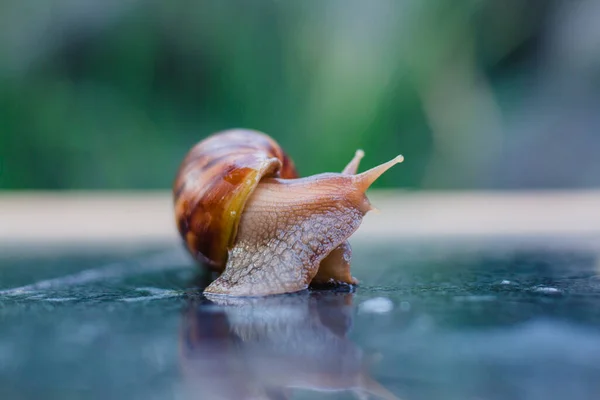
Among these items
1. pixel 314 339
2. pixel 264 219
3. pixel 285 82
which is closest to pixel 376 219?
pixel 264 219

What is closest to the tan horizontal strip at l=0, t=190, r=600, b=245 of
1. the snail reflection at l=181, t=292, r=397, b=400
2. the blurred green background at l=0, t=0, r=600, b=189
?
the blurred green background at l=0, t=0, r=600, b=189

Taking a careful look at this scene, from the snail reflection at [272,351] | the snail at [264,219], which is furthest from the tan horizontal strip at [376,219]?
the snail reflection at [272,351]

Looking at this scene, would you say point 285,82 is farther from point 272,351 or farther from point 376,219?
point 272,351

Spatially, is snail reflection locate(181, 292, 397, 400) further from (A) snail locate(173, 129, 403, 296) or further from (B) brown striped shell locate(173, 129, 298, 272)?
(B) brown striped shell locate(173, 129, 298, 272)

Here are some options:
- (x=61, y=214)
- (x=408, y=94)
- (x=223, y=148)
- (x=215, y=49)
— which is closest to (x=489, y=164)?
(x=408, y=94)

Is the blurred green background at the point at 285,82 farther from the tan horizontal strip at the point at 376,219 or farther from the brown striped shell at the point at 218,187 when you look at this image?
the brown striped shell at the point at 218,187

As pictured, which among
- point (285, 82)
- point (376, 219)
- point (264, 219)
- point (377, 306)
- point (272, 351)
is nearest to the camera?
point (272, 351)
